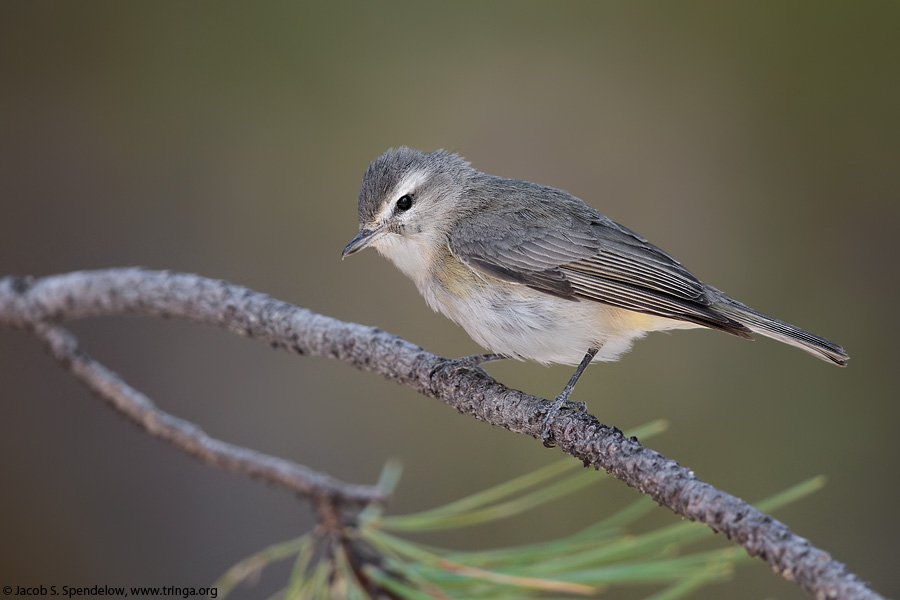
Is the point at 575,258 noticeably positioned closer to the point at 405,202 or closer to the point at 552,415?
the point at 405,202

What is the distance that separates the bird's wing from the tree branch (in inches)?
13.2

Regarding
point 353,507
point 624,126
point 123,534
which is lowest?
point 353,507

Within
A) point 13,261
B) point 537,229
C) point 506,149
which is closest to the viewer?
point 537,229

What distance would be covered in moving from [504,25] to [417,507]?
5.91 feet

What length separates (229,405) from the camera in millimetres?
2861

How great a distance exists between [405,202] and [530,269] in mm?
455

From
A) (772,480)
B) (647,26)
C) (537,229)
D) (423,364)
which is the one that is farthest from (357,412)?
(647,26)

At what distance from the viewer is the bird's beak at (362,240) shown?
207cm

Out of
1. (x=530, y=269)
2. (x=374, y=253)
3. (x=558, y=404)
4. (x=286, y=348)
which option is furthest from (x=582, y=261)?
(x=374, y=253)

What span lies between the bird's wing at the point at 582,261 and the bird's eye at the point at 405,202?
168 millimetres

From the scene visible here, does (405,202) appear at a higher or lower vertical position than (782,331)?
higher

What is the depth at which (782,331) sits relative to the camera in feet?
5.86

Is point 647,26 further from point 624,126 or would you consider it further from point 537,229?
point 537,229

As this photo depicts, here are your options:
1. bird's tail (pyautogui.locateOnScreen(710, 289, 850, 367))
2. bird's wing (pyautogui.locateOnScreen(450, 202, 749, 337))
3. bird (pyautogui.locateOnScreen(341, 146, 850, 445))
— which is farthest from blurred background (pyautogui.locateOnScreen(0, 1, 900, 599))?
bird's tail (pyautogui.locateOnScreen(710, 289, 850, 367))
